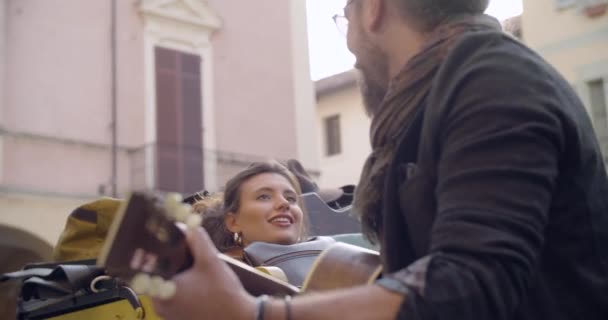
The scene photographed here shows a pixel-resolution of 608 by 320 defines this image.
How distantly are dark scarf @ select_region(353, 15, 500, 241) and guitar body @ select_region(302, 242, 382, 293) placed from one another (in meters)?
0.10

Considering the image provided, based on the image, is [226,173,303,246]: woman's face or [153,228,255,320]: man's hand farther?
[226,173,303,246]: woman's face

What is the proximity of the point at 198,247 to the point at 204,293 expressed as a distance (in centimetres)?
7

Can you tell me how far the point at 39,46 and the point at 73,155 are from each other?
4.88 feet

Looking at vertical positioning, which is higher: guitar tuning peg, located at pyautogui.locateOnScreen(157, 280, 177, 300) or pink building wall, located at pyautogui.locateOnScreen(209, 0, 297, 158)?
pink building wall, located at pyautogui.locateOnScreen(209, 0, 297, 158)

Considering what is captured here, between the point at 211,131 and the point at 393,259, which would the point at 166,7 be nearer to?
the point at 211,131

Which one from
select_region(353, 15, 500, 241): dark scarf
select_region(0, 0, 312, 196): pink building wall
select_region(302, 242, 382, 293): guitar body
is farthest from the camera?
select_region(0, 0, 312, 196): pink building wall

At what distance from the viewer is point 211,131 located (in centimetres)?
1493

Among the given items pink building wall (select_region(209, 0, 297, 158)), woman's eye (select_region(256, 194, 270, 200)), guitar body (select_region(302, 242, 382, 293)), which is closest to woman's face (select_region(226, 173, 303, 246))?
woman's eye (select_region(256, 194, 270, 200))

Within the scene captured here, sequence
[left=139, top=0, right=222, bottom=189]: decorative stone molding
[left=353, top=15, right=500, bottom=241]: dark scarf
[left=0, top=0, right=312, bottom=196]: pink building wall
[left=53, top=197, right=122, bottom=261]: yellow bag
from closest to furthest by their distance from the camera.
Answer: [left=353, top=15, right=500, bottom=241]: dark scarf, [left=53, top=197, right=122, bottom=261]: yellow bag, [left=0, top=0, right=312, bottom=196]: pink building wall, [left=139, top=0, right=222, bottom=189]: decorative stone molding

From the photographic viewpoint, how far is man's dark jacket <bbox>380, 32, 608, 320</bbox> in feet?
4.94

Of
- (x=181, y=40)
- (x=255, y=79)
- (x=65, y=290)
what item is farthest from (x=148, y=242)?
(x=255, y=79)

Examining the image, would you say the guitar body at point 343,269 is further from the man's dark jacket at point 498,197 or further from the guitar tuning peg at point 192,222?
the guitar tuning peg at point 192,222

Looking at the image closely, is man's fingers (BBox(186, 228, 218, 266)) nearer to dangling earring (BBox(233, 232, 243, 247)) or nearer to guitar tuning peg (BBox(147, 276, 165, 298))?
guitar tuning peg (BBox(147, 276, 165, 298))

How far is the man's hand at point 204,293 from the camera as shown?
5.07 ft
